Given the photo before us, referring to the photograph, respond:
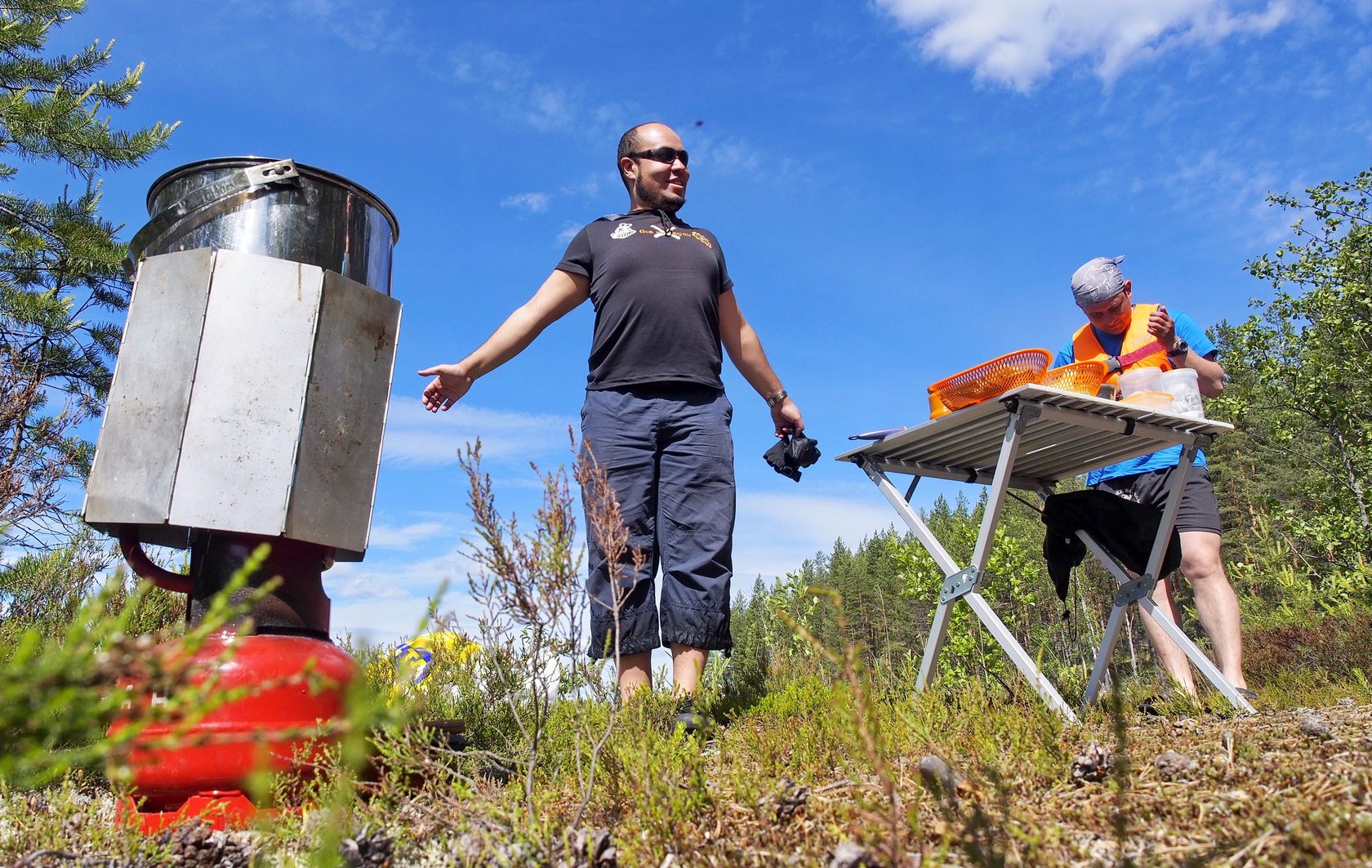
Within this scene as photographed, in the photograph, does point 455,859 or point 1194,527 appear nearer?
point 455,859

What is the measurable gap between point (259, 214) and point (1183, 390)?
348 centimetres

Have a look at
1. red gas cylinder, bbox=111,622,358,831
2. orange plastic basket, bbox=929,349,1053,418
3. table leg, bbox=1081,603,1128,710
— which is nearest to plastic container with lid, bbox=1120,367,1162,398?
orange plastic basket, bbox=929,349,1053,418

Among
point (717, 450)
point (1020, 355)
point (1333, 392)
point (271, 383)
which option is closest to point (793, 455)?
point (717, 450)

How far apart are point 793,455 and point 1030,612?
3530cm

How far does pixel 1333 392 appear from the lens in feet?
37.1

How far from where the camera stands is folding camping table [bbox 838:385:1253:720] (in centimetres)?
304

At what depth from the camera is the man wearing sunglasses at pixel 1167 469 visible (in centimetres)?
370

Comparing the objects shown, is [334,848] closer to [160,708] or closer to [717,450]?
[160,708]

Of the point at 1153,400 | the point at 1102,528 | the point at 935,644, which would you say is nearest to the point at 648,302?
the point at 935,644

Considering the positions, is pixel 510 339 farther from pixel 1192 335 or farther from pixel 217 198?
pixel 1192 335

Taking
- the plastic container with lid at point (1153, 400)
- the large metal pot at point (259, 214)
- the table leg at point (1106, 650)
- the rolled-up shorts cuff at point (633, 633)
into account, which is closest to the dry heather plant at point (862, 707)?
the rolled-up shorts cuff at point (633, 633)

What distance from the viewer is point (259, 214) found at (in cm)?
262

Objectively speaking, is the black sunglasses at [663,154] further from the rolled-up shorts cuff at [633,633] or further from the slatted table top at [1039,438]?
the rolled-up shorts cuff at [633,633]

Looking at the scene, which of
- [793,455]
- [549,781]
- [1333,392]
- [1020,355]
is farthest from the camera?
[1333,392]
